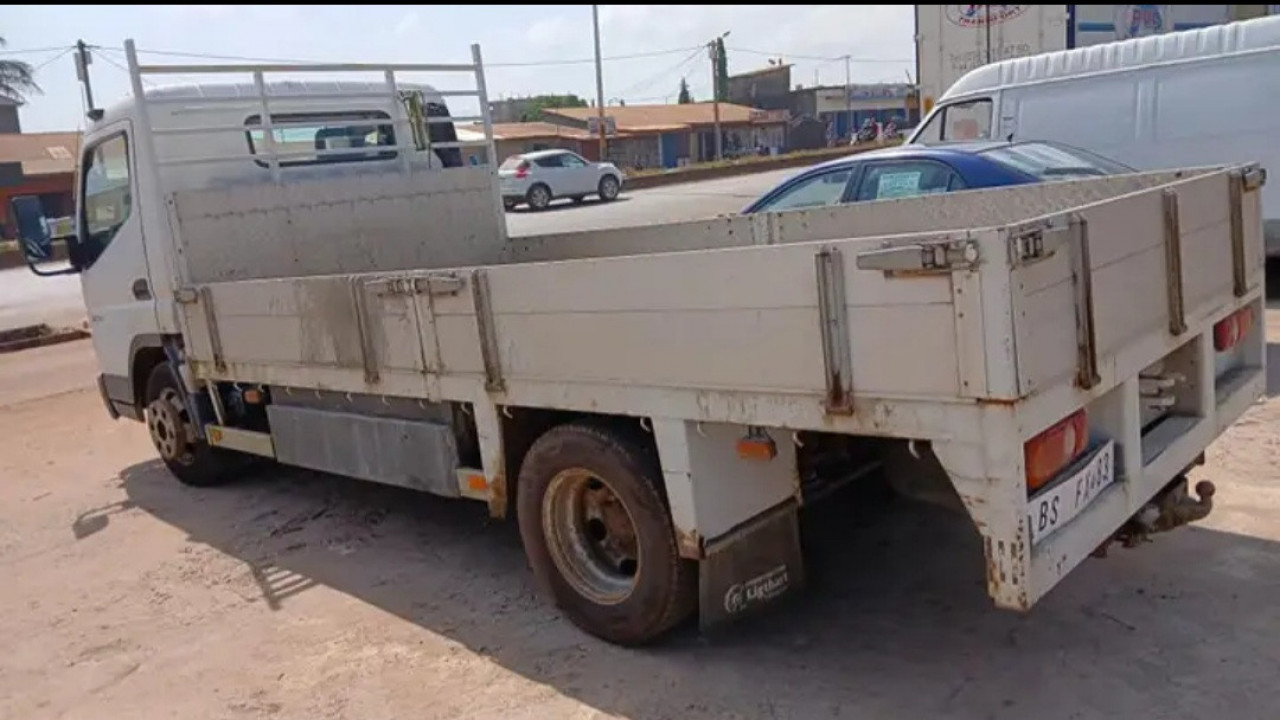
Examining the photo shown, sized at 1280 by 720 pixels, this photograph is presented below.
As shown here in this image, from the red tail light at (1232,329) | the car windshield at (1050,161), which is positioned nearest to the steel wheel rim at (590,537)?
the red tail light at (1232,329)

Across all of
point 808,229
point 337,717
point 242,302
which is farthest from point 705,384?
point 242,302

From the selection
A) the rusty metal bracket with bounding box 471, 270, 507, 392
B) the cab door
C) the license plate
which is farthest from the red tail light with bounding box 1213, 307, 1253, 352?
the cab door

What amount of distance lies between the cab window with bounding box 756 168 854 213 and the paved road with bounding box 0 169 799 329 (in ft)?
30.8

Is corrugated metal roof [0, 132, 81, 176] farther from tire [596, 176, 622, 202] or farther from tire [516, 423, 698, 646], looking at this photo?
tire [516, 423, 698, 646]

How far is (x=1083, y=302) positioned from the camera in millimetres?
3059

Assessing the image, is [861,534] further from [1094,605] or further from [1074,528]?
[1074,528]

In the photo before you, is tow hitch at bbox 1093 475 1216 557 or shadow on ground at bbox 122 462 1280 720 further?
tow hitch at bbox 1093 475 1216 557

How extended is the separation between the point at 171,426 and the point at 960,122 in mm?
7257

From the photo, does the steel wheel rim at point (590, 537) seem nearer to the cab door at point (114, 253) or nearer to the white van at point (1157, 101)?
the cab door at point (114, 253)

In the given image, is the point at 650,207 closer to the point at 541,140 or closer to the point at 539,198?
the point at 539,198

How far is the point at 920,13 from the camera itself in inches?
709

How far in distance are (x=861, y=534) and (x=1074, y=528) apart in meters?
1.74

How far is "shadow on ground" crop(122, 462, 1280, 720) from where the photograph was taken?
11.4ft

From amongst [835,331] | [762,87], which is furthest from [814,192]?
[762,87]
